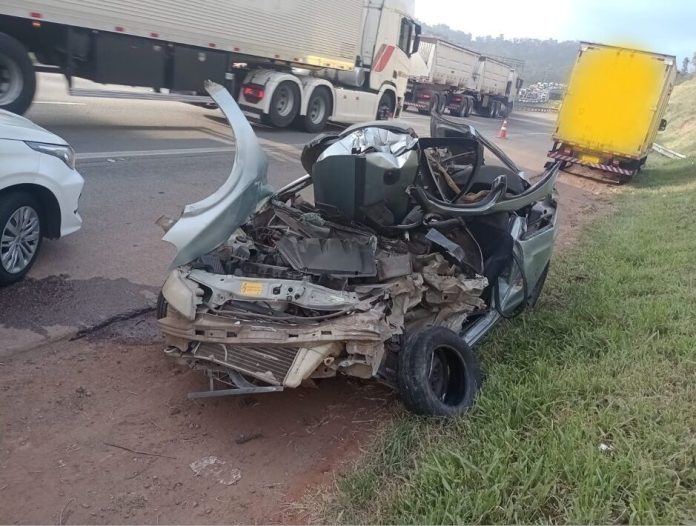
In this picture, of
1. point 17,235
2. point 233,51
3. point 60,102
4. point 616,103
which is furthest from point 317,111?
point 17,235

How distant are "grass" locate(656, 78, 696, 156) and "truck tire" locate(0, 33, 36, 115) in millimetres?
20740

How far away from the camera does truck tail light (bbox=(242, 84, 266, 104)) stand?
45.8 ft

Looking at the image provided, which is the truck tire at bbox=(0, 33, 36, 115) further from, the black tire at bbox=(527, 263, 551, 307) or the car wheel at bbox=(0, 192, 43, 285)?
the black tire at bbox=(527, 263, 551, 307)

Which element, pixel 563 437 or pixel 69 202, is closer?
pixel 563 437

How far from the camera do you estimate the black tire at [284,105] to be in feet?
46.6

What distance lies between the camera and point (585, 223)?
9.67 meters

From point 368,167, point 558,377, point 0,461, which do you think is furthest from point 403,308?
point 0,461

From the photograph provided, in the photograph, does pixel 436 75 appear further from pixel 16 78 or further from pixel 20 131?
pixel 20 131

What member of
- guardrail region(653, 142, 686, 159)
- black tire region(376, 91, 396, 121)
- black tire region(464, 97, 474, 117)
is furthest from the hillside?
black tire region(376, 91, 396, 121)

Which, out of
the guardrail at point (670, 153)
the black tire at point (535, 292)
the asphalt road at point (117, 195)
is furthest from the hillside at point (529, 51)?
the black tire at point (535, 292)

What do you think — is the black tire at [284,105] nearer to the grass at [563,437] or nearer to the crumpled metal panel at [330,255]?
the grass at [563,437]

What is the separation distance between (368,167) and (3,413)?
2.42 meters

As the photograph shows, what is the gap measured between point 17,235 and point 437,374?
325 cm

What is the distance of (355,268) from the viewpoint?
366 cm
